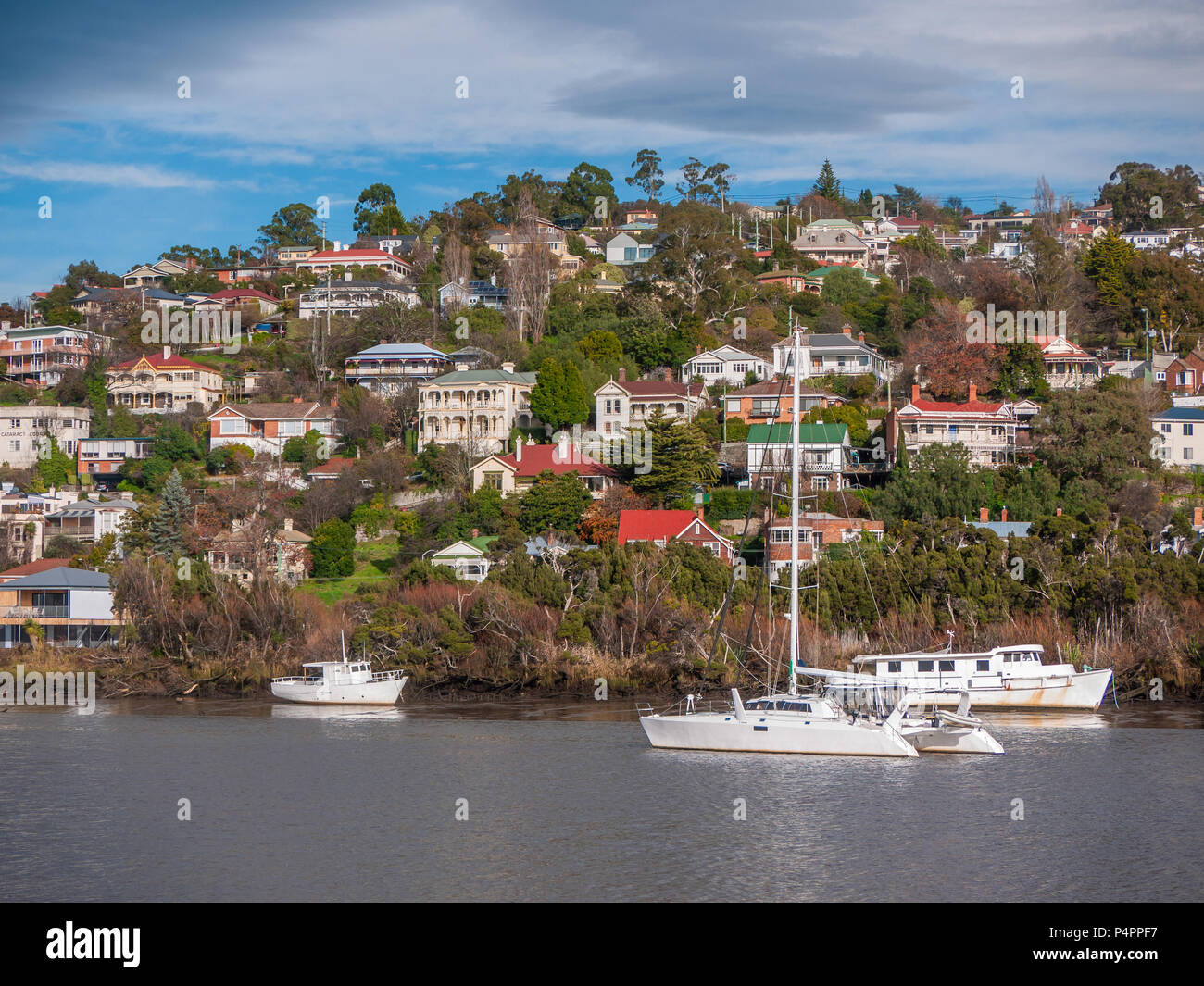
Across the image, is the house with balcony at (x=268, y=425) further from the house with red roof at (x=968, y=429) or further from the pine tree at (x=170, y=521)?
the house with red roof at (x=968, y=429)

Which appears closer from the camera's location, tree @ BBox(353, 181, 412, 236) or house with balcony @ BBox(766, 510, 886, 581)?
house with balcony @ BBox(766, 510, 886, 581)

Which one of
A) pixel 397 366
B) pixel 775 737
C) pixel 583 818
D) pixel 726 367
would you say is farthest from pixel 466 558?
pixel 397 366

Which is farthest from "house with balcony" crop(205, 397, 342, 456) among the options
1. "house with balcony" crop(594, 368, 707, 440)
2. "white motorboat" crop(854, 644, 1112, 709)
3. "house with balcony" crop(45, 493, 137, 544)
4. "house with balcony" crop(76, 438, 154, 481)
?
"white motorboat" crop(854, 644, 1112, 709)

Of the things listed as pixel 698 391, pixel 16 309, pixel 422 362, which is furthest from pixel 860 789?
pixel 16 309

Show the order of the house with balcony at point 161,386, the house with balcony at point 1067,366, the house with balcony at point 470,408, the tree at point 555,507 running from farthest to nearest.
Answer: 1. the house with balcony at point 161,386
2. the house with balcony at point 1067,366
3. the house with balcony at point 470,408
4. the tree at point 555,507

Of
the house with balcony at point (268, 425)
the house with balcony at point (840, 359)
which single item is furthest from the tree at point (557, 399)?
the house with balcony at point (268, 425)

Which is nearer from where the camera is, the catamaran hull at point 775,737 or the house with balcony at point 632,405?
the catamaran hull at point 775,737

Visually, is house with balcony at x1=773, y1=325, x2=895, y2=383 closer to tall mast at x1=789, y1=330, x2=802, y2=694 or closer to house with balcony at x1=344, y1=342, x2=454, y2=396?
house with balcony at x1=344, y1=342, x2=454, y2=396
